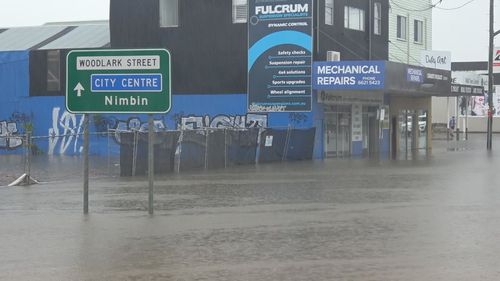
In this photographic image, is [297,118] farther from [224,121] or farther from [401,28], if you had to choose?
[401,28]

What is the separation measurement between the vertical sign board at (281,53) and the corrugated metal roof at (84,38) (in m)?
9.24

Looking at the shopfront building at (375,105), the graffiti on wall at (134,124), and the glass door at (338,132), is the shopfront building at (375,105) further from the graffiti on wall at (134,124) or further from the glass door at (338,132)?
the graffiti on wall at (134,124)

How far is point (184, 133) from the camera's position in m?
23.5

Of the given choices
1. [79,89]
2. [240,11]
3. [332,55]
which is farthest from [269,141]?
[79,89]

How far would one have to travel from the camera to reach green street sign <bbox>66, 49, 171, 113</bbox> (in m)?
12.2

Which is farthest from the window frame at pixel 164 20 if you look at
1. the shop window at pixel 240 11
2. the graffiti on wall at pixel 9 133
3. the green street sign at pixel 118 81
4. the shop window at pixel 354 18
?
the green street sign at pixel 118 81

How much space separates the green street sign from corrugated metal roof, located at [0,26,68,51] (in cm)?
2654

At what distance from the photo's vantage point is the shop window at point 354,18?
1341 inches

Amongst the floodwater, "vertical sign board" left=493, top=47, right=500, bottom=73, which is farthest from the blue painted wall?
"vertical sign board" left=493, top=47, right=500, bottom=73

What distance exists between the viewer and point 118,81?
12.3 meters

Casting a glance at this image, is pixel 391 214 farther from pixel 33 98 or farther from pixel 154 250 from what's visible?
pixel 33 98

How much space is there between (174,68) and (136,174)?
1302 cm

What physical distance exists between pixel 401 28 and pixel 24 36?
2142 centimetres

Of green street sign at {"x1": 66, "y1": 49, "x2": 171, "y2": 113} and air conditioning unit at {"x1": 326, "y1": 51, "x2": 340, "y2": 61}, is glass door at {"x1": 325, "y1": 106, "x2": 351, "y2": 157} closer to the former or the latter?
air conditioning unit at {"x1": 326, "y1": 51, "x2": 340, "y2": 61}
